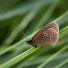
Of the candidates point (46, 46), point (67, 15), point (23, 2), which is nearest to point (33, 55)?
point (46, 46)

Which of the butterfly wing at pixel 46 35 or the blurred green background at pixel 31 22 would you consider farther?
the blurred green background at pixel 31 22

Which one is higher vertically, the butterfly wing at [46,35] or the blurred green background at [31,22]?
the blurred green background at [31,22]

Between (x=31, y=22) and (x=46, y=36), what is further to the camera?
(x=31, y=22)

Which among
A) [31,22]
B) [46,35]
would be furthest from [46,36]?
[31,22]

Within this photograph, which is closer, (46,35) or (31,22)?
(46,35)

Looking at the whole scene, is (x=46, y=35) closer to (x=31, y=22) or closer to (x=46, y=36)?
(x=46, y=36)

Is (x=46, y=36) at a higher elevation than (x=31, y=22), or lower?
lower

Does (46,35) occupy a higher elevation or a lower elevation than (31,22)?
lower

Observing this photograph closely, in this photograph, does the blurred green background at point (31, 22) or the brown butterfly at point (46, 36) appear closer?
the brown butterfly at point (46, 36)
